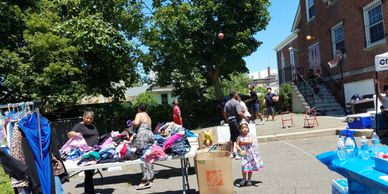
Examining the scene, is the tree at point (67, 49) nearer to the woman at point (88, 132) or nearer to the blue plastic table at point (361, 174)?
the woman at point (88, 132)

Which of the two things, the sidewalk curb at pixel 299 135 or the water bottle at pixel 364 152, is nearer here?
the water bottle at pixel 364 152

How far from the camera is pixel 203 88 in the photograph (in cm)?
2447

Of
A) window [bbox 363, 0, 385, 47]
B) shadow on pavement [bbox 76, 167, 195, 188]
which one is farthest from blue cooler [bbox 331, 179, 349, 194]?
window [bbox 363, 0, 385, 47]

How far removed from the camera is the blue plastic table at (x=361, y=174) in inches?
119

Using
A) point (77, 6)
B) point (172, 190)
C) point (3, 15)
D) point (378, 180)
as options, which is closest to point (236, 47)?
point (77, 6)

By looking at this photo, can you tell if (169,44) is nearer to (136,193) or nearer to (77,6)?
(77,6)

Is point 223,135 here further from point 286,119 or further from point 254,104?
point 254,104

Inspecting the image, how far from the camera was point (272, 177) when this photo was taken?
27.5 ft

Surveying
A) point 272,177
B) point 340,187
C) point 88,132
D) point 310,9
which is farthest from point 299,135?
point 310,9

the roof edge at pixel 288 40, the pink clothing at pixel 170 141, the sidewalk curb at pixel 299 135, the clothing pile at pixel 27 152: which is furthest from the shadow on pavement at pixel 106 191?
the roof edge at pixel 288 40

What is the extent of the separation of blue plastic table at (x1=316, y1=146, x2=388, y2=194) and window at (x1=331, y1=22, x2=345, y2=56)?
17.9 meters

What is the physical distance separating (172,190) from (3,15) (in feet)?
51.1

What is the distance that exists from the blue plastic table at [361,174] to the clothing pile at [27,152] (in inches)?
153

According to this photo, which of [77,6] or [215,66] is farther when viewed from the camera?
[215,66]
